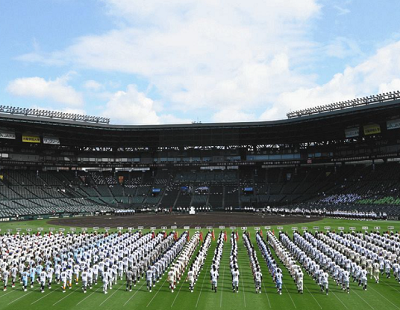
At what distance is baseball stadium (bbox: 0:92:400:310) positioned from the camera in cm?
2203

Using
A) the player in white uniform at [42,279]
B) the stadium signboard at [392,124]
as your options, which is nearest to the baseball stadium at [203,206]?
the stadium signboard at [392,124]

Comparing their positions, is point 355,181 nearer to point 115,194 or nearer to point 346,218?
point 346,218

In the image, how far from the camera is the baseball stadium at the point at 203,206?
22031 millimetres

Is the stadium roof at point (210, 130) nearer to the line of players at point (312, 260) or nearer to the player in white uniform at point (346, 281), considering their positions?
the line of players at point (312, 260)

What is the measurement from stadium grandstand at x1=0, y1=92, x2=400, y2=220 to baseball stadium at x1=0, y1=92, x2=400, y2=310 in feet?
1.14

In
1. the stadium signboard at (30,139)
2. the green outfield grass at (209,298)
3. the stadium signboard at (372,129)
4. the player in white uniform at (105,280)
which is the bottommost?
the green outfield grass at (209,298)

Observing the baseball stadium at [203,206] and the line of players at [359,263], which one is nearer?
the baseball stadium at [203,206]

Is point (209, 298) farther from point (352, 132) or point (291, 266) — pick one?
point (352, 132)

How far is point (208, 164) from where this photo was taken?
314 feet

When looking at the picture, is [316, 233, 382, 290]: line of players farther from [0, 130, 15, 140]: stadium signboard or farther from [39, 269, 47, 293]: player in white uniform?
[0, 130, 15, 140]: stadium signboard

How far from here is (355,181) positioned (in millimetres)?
79188

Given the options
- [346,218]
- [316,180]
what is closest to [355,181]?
[316,180]

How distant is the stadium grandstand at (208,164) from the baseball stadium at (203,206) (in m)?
0.35

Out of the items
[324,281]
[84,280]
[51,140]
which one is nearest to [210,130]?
[51,140]
